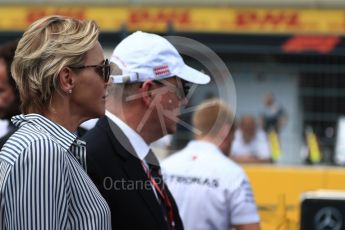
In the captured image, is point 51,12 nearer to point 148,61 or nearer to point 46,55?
point 148,61

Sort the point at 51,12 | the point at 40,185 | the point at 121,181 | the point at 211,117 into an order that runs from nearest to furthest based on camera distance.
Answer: the point at 40,185 → the point at 121,181 → the point at 211,117 → the point at 51,12

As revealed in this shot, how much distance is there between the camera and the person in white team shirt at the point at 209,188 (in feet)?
15.0

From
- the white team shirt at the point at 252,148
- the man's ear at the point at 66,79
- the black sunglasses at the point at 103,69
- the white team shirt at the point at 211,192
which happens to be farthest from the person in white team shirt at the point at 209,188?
the white team shirt at the point at 252,148

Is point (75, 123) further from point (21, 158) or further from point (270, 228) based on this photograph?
point (270, 228)

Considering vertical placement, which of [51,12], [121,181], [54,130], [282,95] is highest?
[54,130]

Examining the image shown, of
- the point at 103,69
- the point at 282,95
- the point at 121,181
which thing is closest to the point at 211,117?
the point at 121,181

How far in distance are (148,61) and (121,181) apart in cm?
70

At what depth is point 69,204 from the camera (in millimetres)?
2488

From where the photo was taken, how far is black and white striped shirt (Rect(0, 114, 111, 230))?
7.75 feet

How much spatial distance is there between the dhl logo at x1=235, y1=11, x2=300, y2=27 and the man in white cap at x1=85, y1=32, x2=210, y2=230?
14.3m

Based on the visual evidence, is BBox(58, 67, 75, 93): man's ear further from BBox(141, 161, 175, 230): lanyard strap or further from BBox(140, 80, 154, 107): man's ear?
BBox(140, 80, 154, 107): man's ear

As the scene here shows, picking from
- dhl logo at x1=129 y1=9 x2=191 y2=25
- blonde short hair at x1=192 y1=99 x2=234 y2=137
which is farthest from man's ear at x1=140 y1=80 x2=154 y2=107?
dhl logo at x1=129 y1=9 x2=191 y2=25

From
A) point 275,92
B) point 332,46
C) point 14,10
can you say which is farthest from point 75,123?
point 14,10

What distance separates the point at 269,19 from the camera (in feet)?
59.1
